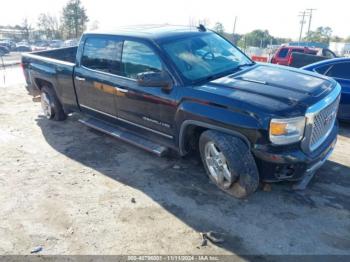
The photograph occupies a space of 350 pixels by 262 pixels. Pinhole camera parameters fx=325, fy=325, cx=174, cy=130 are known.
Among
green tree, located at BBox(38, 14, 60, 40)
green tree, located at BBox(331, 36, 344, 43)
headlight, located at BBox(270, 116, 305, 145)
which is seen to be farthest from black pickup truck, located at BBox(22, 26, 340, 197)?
green tree, located at BBox(331, 36, 344, 43)

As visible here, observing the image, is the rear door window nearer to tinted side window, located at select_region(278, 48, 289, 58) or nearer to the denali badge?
the denali badge

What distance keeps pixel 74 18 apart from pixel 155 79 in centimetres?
7371

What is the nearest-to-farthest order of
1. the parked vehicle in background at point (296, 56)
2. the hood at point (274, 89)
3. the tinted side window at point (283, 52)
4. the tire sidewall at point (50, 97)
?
the hood at point (274, 89) < the tire sidewall at point (50, 97) < the parked vehicle in background at point (296, 56) < the tinted side window at point (283, 52)

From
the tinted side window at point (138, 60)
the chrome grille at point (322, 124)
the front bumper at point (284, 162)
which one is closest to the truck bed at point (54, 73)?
the tinted side window at point (138, 60)

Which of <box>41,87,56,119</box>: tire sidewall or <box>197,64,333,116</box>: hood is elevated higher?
<box>197,64,333,116</box>: hood

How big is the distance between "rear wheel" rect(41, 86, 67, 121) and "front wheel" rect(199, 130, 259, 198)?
3801 mm

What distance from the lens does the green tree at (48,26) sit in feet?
259

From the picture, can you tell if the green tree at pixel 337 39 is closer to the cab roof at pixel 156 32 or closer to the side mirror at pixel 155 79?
the cab roof at pixel 156 32

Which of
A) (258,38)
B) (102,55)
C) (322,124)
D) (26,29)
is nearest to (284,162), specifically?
(322,124)

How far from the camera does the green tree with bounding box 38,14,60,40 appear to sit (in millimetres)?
79000

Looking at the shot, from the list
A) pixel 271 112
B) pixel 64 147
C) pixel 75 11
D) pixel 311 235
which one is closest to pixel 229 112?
pixel 271 112

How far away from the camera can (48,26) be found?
3209 inches

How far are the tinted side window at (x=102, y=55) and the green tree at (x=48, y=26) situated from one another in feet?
263

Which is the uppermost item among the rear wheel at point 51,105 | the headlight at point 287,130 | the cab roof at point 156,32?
the cab roof at point 156,32
